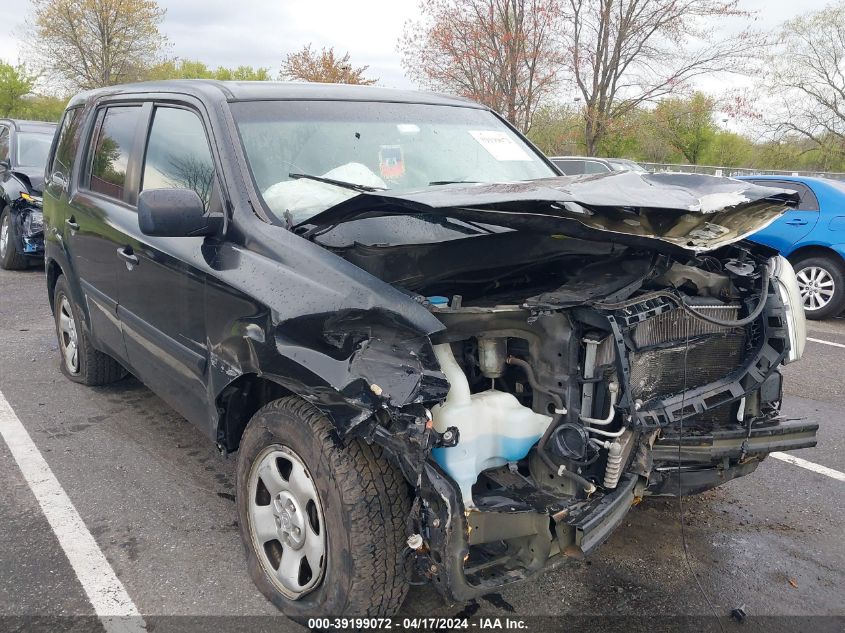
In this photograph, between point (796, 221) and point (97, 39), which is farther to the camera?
point (97, 39)

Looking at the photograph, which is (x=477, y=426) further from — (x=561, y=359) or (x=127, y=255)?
(x=127, y=255)

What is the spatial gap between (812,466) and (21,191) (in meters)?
9.41

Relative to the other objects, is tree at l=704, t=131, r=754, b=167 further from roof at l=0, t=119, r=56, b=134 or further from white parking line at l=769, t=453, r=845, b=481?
white parking line at l=769, t=453, r=845, b=481

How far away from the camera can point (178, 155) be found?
10.8 feet

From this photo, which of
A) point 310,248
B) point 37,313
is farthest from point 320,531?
point 37,313

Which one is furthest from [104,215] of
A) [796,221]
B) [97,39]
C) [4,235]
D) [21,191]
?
[97,39]

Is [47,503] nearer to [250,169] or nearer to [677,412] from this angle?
[250,169]

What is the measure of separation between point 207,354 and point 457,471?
4.07 feet

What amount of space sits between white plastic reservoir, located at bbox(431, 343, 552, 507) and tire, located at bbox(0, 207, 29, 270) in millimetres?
9176

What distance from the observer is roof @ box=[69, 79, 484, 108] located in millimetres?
3229

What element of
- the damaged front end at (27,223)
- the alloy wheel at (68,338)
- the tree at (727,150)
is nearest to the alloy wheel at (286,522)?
the alloy wheel at (68,338)

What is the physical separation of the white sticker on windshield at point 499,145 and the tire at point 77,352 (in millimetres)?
2836

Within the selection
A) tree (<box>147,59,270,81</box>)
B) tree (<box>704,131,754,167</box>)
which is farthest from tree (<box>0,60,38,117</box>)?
tree (<box>704,131,754,167</box>)

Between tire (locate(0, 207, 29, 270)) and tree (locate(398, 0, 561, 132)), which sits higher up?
tree (locate(398, 0, 561, 132))
